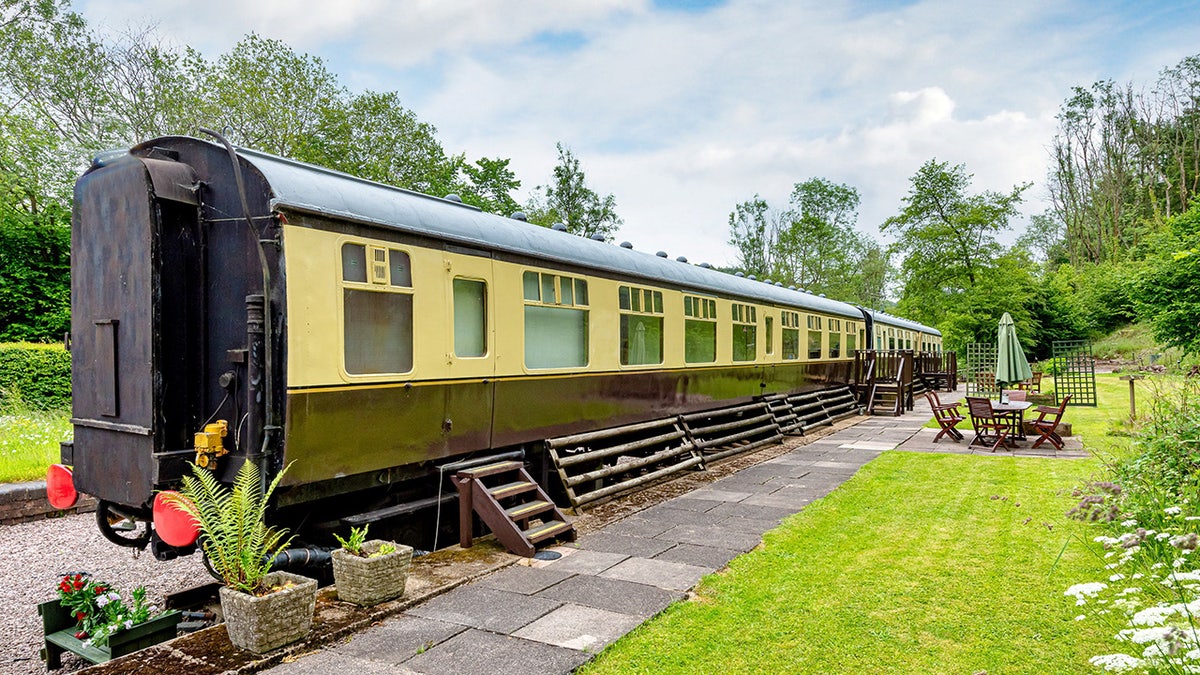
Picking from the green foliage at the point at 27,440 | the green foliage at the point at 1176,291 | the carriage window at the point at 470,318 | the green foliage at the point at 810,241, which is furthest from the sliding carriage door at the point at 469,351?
the green foliage at the point at 810,241

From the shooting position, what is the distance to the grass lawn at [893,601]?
11.4 ft

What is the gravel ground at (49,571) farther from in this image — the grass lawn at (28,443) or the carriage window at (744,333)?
the carriage window at (744,333)

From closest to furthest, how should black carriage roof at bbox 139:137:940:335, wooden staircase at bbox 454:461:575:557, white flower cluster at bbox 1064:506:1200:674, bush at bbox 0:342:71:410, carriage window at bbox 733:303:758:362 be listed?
white flower cluster at bbox 1064:506:1200:674 → black carriage roof at bbox 139:137:940:335 → wooden staircase at bbox 454:461:575:557 → bush at bbox 0:342:71:410 → carriage window at bbox 733:303:758:362

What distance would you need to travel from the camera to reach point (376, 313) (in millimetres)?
4930

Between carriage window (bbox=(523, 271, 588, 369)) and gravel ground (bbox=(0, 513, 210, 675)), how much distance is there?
3.59 m

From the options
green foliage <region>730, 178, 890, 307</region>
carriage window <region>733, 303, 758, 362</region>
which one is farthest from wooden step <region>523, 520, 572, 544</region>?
green foliage <region>730, 178, 890, 307</region>

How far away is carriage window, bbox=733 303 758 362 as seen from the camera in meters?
11.9

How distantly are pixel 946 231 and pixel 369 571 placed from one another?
29477 millimetres

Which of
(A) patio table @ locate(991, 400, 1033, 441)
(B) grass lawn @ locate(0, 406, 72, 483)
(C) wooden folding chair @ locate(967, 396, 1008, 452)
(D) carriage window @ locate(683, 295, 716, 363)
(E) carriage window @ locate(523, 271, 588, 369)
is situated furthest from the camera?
(A) patio table @ locate(991, 400, 1033, 441)

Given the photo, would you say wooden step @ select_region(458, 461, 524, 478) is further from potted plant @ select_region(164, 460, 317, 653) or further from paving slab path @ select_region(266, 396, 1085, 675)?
potted plant @ select_region(164, 460, 317, 653)

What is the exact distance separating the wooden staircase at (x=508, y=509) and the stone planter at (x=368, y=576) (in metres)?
1.30

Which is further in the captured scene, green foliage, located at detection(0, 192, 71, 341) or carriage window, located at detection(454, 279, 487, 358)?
green foliage, located at detection(0, 192, 71, 341)

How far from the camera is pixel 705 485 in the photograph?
8.48 meters

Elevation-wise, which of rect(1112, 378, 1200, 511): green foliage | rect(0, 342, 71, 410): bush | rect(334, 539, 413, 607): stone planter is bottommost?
rect(334, 539, 413, 607): stone planter
